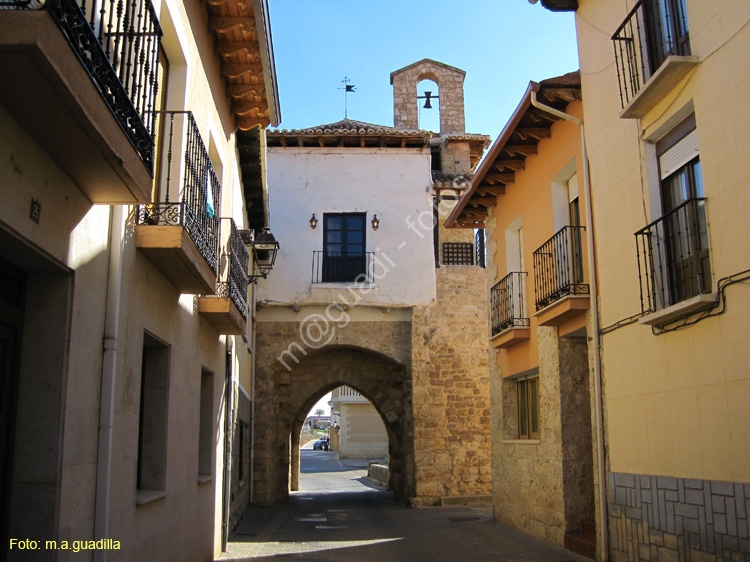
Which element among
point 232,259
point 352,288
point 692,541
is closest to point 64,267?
point 232,259

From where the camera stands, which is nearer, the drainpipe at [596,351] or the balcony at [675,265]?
the balcony at [675,265]

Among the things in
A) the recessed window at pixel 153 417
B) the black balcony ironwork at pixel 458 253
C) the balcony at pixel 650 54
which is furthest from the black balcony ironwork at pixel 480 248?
the recessed window at pixel 153 417

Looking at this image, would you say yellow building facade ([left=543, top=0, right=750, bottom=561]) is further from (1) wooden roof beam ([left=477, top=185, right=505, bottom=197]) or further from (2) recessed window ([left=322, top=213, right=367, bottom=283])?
(2) recessed window ([left=322, top=213, right=367, bottom=283])

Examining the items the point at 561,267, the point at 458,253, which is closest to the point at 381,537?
the point at 561,267

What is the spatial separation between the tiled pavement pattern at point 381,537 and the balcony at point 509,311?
3.04m

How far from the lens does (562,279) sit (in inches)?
383

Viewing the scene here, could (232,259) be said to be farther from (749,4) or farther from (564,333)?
(749,4)

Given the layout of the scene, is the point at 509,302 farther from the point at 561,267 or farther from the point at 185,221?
the point at 185,221

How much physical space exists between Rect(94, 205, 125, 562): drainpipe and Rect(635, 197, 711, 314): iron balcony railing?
15.3 feet

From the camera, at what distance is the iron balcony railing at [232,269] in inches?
342

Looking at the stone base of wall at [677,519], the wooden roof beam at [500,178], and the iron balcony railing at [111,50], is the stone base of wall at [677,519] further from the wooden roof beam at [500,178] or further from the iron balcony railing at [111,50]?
the wooden roof beam at [500,178]

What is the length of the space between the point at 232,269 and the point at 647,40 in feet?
17.8

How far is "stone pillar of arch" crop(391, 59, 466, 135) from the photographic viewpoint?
2056 centimetres

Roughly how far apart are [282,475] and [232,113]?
36.7 ft
